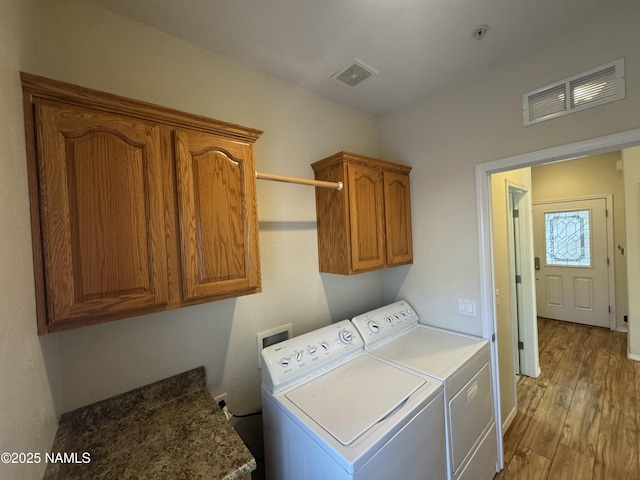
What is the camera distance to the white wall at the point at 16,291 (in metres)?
0.64

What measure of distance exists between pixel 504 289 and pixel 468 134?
4.61ft

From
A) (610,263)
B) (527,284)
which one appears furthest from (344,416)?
(610,263)

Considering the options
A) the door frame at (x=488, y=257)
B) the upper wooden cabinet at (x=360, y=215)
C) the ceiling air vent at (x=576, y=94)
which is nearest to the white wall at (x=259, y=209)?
the upper wooden cabinet at (x=360, y=215)

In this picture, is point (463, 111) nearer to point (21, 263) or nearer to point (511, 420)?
point (21, 263)

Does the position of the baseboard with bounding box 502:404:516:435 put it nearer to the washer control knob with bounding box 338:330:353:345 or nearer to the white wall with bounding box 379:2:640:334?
the white wall with bounding box 379:2:640:334

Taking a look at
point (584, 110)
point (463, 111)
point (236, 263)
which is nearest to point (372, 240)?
point (236, 263)

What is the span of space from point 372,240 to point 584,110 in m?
1.35

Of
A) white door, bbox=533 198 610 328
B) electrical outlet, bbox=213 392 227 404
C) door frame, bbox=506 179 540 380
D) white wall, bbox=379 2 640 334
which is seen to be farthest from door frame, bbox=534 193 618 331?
electrical outlet, bbox=213 392 227 404

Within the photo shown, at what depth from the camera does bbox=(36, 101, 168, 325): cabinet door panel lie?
0.82 m

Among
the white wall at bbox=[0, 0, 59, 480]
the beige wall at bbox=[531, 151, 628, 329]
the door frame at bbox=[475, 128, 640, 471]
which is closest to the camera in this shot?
the white wall at bbox=[0, 0, 59, 480]

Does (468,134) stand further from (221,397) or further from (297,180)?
(221,397)

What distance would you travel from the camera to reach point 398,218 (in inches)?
80.4

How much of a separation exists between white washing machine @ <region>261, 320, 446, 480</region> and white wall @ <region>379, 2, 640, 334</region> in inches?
33.7

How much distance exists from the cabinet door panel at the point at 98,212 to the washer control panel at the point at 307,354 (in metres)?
0.66
